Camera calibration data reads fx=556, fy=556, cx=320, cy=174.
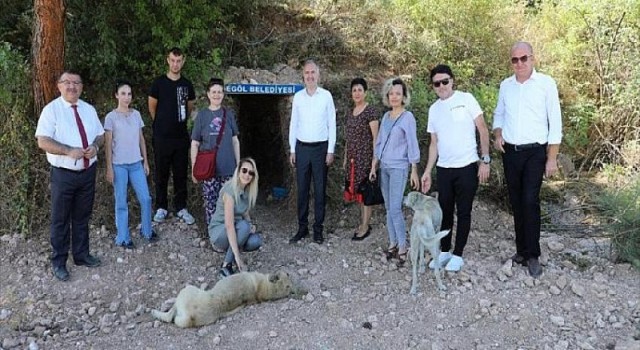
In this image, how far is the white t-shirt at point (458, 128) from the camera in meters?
4.52

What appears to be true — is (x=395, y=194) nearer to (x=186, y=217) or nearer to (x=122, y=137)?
(x=186, y=217)

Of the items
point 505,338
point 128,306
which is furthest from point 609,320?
point 128,306

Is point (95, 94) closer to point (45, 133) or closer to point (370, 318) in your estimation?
point (45, 133)

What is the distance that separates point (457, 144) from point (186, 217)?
3.00 m

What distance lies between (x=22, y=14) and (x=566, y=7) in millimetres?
8157

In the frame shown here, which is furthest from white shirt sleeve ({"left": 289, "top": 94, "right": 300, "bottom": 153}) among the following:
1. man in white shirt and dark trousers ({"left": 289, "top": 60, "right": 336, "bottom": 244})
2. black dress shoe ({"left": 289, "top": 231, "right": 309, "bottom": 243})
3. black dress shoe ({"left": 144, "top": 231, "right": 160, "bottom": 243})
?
black dress shoe ({"left": 144, "top": 231, "right": 160, "bottom": 243})

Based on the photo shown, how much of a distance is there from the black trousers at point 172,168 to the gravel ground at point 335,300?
24 cm

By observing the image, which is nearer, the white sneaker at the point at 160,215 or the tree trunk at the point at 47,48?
the tree trunk at the point at 47,48

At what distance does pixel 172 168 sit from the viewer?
589 centimetres

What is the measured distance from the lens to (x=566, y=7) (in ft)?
30.5

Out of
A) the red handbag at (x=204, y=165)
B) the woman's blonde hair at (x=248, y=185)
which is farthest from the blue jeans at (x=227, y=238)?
the red handbag at (x=204, y=165)

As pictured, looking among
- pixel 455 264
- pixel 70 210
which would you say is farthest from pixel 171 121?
pixel 455 264

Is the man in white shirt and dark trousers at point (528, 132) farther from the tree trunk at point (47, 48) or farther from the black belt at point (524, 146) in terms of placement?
the tree trunk at point (47, 48)

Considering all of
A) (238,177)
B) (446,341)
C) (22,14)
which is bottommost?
(446,341)
